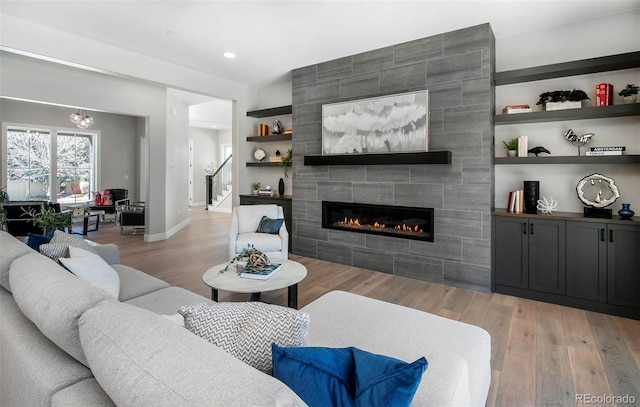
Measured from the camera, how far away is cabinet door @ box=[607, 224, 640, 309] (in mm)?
2869

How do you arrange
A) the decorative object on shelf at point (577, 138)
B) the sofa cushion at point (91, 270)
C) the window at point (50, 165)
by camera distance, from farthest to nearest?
1. the window at point (50, 165)
2. the decorative object on shelf at point (577, 138)
3. the sofa cushion at point (91, 270)

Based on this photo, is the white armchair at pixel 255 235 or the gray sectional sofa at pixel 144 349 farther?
the white armchair at pixel 255 235

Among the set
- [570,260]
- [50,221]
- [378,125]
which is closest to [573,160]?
[570,260]

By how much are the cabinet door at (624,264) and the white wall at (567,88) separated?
20.0 inches

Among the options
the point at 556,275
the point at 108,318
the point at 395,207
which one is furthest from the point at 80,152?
the point at 556,275

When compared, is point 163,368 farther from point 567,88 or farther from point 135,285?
point 567,88

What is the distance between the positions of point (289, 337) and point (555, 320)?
2.93 meters

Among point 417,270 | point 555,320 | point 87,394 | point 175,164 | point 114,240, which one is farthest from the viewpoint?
point 175,164

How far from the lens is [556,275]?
127 inches

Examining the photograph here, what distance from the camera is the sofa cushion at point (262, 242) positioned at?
379 centimetres

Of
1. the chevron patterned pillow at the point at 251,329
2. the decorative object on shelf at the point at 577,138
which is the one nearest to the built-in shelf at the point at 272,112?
the decorative object on shelf at the point at 577,138

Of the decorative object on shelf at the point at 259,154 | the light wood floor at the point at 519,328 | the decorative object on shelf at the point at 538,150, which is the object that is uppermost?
the decorative object on shelf at the point at 259,154

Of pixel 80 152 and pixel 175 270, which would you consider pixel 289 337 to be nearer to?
pixel 175 270

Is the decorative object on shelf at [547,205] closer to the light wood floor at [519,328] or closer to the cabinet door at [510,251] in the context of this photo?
the cabinet door at [510,251]
